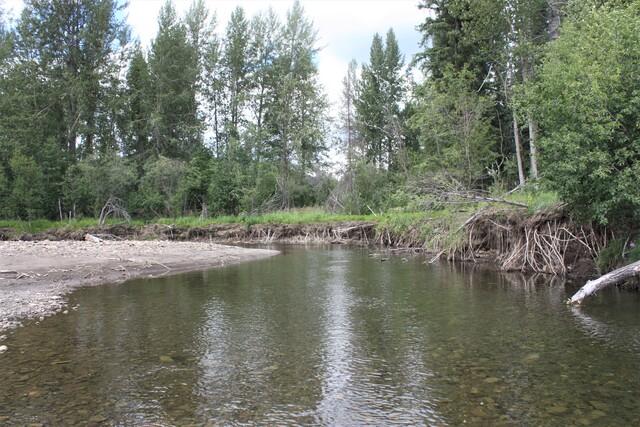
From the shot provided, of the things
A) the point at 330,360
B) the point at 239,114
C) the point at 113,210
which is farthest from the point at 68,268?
the point at 239,114

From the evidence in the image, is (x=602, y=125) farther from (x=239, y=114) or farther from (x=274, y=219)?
(x=239, y=114)

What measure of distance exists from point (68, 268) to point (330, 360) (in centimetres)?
1259

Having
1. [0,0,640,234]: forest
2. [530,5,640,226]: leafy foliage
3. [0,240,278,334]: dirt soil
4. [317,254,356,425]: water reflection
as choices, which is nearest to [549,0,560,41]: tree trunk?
[0,0,640,234]: forest

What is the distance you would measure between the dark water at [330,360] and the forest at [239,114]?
1240 cm

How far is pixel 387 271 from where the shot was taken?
17078 millimetres

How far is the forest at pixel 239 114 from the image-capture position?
1183 inches

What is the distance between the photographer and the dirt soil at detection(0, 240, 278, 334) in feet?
35.1

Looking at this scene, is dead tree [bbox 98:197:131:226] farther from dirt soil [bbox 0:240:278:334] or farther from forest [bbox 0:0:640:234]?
dirt soil [bbox 0:240:278:334]

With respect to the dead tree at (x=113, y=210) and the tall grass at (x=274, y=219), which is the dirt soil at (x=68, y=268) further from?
the dead tree at (x=113, y=210)

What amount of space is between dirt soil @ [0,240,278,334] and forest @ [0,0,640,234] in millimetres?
13961

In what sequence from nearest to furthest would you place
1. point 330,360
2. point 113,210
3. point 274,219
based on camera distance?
point 330,360 → point 274,219 → point 113,210

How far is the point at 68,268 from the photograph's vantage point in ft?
51.6

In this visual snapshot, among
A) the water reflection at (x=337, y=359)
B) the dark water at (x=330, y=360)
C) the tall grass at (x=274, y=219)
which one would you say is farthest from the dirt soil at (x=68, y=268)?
the tall grass at (x=274, y=219)

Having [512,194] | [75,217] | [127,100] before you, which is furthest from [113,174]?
[512,194]
